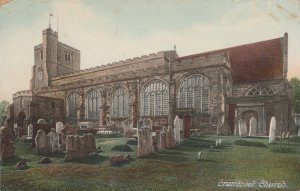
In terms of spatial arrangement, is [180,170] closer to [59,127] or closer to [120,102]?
[120,102]

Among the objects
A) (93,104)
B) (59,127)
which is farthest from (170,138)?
(59,127)

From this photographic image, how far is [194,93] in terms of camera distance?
4566 millimetres

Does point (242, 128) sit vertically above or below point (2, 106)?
below

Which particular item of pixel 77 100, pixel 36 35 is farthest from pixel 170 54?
pixel 36 35

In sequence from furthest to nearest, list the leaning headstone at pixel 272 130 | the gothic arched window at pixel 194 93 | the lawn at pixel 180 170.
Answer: the gothic arched window at pixel 194 93 → the leaning headstone at pixel 272 130 → the lawn at pixel 180 170

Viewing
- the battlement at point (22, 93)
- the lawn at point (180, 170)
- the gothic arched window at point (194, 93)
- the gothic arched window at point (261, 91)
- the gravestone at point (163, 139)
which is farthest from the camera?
the battlement at point (22, 93)

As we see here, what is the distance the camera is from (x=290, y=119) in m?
4.32

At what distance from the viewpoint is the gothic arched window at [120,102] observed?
16.1ft

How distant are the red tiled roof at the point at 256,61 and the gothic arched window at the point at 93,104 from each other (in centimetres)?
155

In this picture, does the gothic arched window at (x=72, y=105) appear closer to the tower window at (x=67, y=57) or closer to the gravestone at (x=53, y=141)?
the gravestone at (x=53, y=141)

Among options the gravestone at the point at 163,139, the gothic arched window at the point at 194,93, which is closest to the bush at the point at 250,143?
the gothic arched window at the point at 194,93

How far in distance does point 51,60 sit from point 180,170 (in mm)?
2601

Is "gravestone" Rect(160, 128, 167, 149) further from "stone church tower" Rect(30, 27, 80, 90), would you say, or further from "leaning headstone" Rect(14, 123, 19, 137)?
"leaning headstone" Rect(14, 123, 19, 137)

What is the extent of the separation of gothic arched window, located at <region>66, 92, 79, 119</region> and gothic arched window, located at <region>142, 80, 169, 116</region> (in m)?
1.09
